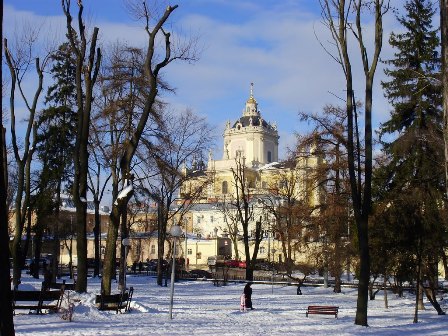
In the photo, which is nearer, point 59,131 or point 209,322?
point 209,322

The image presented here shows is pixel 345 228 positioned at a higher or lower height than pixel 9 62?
lower

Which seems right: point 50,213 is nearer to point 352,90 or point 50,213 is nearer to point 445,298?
point 445,298

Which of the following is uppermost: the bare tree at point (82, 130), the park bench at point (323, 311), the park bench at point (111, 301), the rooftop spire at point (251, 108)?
the rooftop spire at point (251, 108)

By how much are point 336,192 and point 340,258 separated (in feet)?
12.4

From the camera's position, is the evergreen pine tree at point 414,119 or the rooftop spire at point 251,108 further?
the rooftop spire at point 251,108

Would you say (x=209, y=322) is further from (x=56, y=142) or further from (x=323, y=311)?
(x=56, y=142)

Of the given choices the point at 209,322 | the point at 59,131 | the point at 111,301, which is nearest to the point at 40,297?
the point at 111,301

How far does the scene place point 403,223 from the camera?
73.3 feet

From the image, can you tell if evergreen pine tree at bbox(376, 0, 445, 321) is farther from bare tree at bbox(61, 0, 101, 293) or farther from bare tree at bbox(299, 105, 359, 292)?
bare tree at bbox(61, 0, 101, 293)

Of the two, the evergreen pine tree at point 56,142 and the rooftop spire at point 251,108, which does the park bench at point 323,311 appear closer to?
the evergreen pine tree at point 56,142

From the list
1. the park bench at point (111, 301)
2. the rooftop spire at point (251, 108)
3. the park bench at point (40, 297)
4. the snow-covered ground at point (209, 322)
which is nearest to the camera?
the snow-covered ground at point (209, 322)

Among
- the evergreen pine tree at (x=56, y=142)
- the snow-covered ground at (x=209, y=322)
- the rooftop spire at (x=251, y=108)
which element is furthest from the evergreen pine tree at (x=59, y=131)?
the rooftop spire at (x=251, y=108)

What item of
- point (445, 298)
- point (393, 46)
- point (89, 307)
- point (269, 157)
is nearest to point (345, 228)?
point (445, 298)

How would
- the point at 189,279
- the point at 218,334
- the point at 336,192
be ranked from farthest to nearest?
the point at 189,279 < the point at 336,192 < the point at 218,334
